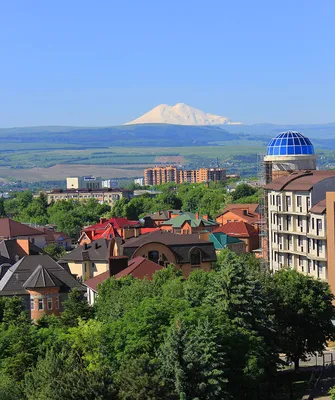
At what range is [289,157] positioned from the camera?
69875mm

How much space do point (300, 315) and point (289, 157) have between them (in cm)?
2696

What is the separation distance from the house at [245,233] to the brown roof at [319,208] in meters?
37.6

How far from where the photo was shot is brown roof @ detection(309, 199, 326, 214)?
182 feet

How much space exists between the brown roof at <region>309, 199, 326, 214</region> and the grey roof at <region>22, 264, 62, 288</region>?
15128mm

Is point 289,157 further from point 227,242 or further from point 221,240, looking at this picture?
point 221,240

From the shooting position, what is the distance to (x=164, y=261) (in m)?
62.0

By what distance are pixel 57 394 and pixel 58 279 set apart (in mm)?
28036

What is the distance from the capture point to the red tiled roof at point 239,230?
316ft

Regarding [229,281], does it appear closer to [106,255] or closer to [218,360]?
[218,360]

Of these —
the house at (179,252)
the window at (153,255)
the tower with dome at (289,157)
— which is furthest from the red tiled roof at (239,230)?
the window at (153,255)

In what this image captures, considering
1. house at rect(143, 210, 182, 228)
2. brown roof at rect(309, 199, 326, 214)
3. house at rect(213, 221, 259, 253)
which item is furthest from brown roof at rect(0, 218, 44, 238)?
brown roof at rect(309, 199, 326, 214)

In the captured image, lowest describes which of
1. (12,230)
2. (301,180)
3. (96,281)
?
(12,230)

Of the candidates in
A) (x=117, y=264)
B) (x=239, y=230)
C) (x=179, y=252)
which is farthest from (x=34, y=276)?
(x=239, y=230)

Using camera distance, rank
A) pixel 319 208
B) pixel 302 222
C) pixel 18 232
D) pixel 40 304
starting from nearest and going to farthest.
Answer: pixel 319 208 → pixel 40 304 → pixel 302 222 → pixel 18 232
